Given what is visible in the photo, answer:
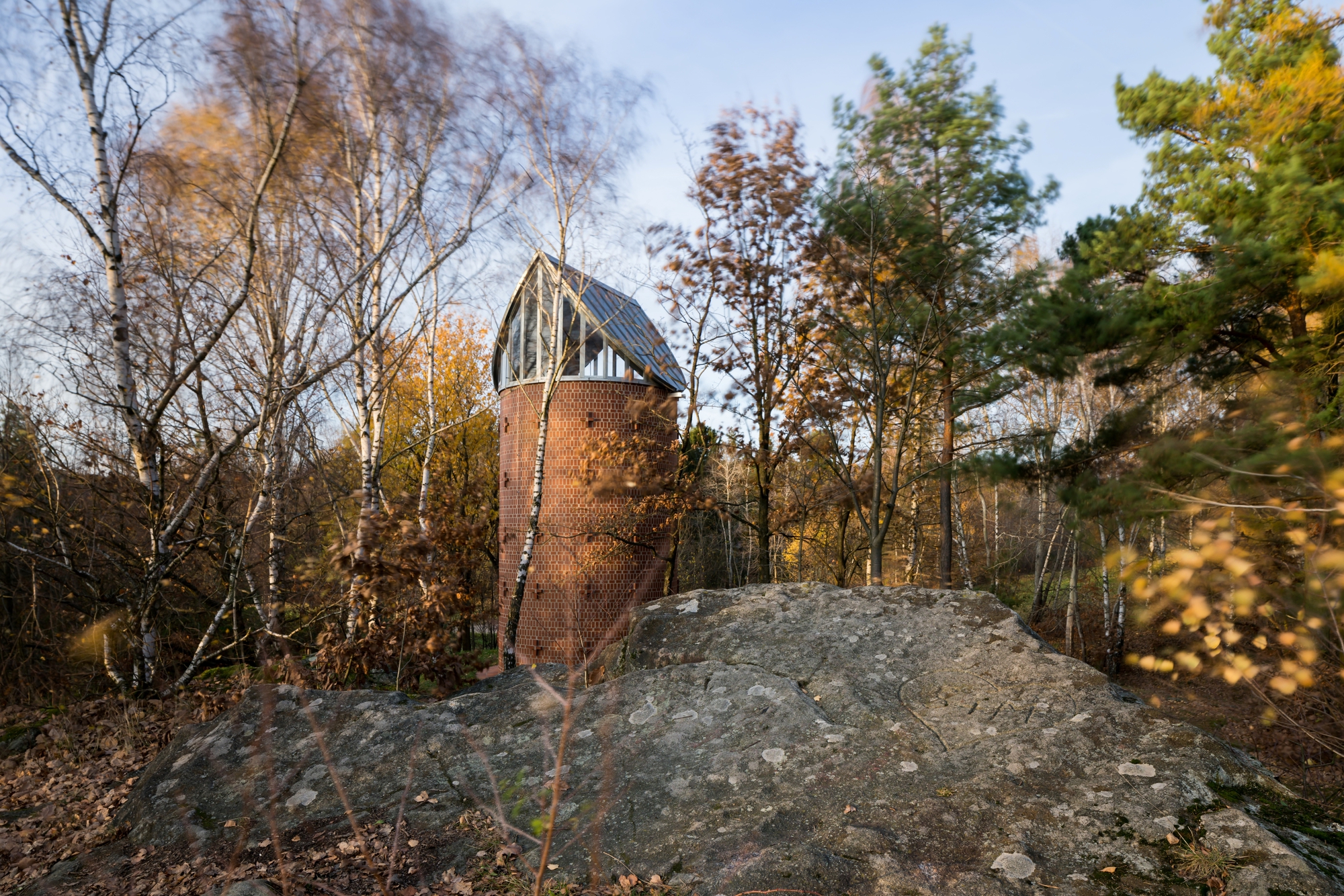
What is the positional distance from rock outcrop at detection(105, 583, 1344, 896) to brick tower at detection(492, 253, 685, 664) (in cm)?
969

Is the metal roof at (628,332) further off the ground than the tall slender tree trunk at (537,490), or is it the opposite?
the metal roof at (628,332)

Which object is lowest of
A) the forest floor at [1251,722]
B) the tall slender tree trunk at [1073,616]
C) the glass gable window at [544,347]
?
the forest floor at [1251,722]

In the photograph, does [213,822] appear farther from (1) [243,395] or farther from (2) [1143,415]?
(2) [1143,415]

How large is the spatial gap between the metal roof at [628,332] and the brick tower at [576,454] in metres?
0.03

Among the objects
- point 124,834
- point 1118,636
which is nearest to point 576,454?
point 124,834

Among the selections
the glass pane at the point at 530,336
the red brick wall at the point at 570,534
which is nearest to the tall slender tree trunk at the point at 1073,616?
the red brick wall at the point at 570,534

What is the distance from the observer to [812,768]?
3.48 meters

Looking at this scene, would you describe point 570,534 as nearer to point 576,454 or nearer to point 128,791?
point 576,454

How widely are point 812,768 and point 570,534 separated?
11754 mm

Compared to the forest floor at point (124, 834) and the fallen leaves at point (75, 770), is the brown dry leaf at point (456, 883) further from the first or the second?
the fallen leaves at point (75, 770)

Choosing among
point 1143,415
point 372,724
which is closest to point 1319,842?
point 372,724

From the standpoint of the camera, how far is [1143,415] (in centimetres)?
819

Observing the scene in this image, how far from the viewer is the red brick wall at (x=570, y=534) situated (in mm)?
15109

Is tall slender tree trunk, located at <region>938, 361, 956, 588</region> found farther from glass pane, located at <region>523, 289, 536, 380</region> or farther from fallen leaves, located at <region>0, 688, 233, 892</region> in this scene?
fallen leaves, located at <region>0, 688, 233, 892</region>
